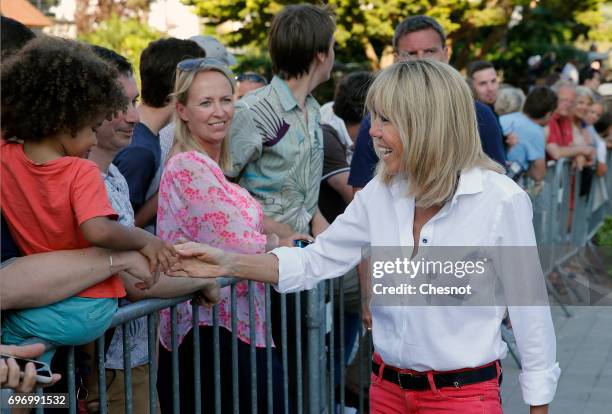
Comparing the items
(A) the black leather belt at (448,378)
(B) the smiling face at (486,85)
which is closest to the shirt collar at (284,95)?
(A) the black leather belt at (448,378)

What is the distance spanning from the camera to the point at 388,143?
323 cm

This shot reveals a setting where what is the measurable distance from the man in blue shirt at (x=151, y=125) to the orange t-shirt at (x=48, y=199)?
1.44 metres

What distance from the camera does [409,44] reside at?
5.37 m

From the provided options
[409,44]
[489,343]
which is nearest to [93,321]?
[489,343]

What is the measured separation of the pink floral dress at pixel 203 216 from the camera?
3859mm

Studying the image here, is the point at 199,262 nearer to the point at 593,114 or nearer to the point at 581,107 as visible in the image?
the point at 581,107

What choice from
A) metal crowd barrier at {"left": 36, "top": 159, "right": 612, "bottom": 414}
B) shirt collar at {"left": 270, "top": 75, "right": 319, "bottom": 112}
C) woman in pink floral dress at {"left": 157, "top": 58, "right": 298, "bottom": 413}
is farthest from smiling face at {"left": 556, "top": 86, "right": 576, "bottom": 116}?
woman in pink floral dress at {"left": 157, "top": 58, "right": 298, "bottom": 413}

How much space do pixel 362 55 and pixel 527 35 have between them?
7.48m

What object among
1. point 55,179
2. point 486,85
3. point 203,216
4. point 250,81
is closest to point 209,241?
point 203,216

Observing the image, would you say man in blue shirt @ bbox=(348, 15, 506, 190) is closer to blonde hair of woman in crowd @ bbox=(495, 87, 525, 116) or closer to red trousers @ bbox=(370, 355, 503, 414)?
red trousers @ bbox=(370, 355, 503, 414)

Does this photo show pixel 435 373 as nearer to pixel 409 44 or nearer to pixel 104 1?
pixel 409 44

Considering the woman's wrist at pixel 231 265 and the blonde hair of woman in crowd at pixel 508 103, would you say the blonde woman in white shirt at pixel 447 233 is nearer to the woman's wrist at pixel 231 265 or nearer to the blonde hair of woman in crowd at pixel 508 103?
the woman's wrist at pixel 231 265

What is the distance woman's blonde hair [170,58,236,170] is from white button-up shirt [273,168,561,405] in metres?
1.27

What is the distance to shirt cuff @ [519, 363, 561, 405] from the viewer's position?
121 inches
